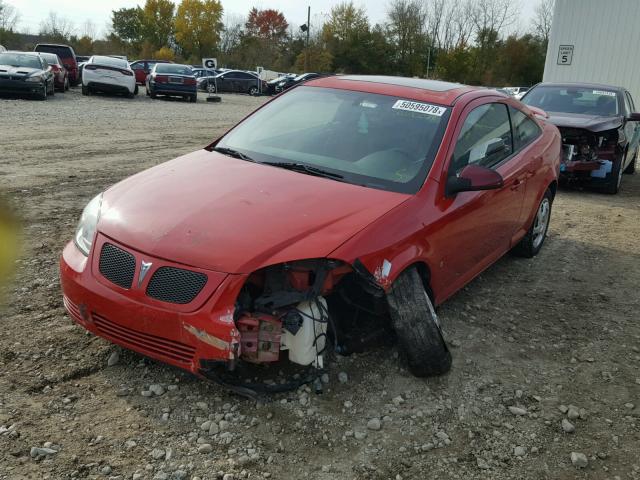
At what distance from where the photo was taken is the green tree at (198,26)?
2965 inches

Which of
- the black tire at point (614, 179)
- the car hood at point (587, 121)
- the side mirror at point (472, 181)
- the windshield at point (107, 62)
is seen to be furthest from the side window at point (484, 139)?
the windshield at point (107, 62)

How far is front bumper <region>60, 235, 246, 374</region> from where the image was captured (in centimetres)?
281

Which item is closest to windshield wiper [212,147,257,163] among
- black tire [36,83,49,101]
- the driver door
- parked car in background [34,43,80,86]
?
the driver door

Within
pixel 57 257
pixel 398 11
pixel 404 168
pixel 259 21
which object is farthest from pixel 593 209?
pixel 259 21

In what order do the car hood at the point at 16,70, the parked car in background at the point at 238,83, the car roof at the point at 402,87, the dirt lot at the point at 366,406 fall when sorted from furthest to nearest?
the parked car in background at the point at 238,83
the car hood at the point at 16,70
the car roof at the point at 402,87
the dirt lot at the point at 366,406

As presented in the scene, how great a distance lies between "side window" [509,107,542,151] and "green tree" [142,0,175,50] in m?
78.3

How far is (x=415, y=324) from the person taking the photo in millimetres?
3254

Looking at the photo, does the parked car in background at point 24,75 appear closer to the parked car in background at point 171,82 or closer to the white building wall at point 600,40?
the parked car in background at point 171,82

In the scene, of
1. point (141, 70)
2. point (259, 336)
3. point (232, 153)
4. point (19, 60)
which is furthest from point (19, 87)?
point (141, 70)

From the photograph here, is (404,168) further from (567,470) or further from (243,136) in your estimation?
(567,470)

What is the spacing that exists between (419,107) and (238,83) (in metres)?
33.5

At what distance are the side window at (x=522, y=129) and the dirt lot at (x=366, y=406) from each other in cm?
120

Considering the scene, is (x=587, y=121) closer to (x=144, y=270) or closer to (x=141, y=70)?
(x=144, y=270)

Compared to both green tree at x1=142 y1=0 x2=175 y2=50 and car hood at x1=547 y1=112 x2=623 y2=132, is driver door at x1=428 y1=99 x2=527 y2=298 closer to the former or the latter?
car hood at x1=547 y1=112 x2=623 y2=132
